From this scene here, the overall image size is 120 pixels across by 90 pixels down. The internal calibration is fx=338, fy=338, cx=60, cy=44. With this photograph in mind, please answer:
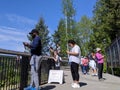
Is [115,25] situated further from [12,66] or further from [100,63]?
[12,66]

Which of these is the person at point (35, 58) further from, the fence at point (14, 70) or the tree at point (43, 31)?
the tree at point (43, 31)

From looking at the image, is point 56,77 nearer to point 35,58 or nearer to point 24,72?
point 24,72

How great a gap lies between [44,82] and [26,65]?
247cm

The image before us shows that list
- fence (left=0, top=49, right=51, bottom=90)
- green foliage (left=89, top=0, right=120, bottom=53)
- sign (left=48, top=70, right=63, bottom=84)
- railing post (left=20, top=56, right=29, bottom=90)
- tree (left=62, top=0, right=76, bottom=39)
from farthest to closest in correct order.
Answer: tree (left=62, top=0, right=76, bottom=39), green foliage (left=89, top=0, right=120, bottom=53), sign (left=48, top=70, right=63, bottom=84), railing post (left=20, top=56, right=29, bottom=90), fence (left=0, top=49, right=51, bottom=90)

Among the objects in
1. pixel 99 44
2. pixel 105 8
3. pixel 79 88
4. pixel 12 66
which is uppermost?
pixel 105 8

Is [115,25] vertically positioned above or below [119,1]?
below

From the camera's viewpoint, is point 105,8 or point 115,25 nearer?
point 115,25

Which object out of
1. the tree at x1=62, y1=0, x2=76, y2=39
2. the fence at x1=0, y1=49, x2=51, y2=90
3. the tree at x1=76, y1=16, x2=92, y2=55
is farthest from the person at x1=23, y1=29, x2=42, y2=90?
the tree at x1=76, y1=16, x2=92, y2=55

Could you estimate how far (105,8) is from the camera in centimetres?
4472


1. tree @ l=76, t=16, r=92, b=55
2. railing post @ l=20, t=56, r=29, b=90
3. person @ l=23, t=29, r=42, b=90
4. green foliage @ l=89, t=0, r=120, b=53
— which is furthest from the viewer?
tree @ l=76, t=16, r=92, b=55

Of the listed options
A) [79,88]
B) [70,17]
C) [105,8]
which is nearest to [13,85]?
[79,88]

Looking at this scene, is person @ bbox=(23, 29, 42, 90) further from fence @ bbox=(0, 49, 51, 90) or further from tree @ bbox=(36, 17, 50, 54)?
tree @ bbox=(36, 17, 50, 54)

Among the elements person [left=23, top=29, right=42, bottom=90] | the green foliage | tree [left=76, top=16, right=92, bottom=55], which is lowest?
person [left=23, top=29, right=42, bottom=90]

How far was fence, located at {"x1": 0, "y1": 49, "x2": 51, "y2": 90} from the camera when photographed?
9.93 metres
